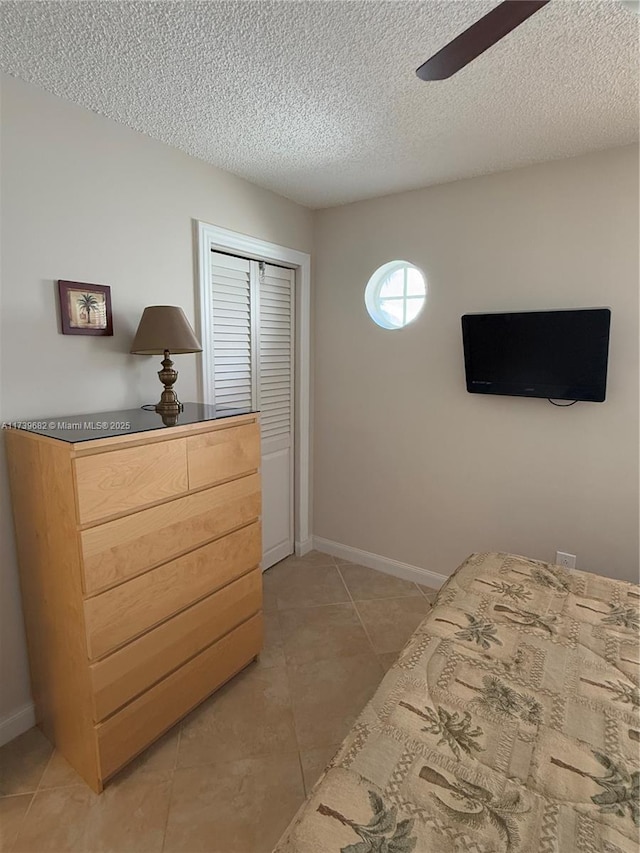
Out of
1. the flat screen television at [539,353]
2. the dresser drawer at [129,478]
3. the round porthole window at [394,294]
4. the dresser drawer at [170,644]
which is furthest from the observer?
the round porthole window at [394,294]

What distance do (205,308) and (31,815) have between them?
2146 millimetres

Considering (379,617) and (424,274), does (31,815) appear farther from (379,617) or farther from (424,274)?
(424,274)

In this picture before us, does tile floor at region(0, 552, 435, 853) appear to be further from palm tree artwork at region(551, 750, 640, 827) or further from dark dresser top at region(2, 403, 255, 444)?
dark dresser top at region(2, 403, 255, 444)

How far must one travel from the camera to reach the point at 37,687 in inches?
70.3

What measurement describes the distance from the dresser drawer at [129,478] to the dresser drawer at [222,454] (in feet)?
0.15

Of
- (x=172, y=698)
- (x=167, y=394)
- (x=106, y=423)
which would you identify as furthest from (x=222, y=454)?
(x=172, y=698)

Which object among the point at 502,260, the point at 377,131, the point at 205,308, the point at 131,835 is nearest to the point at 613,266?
the point at 502,260

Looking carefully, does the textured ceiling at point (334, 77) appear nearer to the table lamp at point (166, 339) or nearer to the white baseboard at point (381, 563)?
the table lamp at point (166, 339)

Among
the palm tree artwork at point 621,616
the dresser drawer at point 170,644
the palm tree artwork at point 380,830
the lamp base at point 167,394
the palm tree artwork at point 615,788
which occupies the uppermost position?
the lamp base at point 167,394

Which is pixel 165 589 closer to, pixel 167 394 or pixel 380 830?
pixel 167 394

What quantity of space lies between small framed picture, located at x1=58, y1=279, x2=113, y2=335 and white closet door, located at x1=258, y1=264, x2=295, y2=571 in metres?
1.08

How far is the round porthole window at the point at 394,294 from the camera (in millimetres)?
2848

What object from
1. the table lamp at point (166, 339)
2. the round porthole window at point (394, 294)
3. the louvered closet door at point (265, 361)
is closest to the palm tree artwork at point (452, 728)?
the table lamp at point (166, 339)

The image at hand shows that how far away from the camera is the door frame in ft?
7.63
